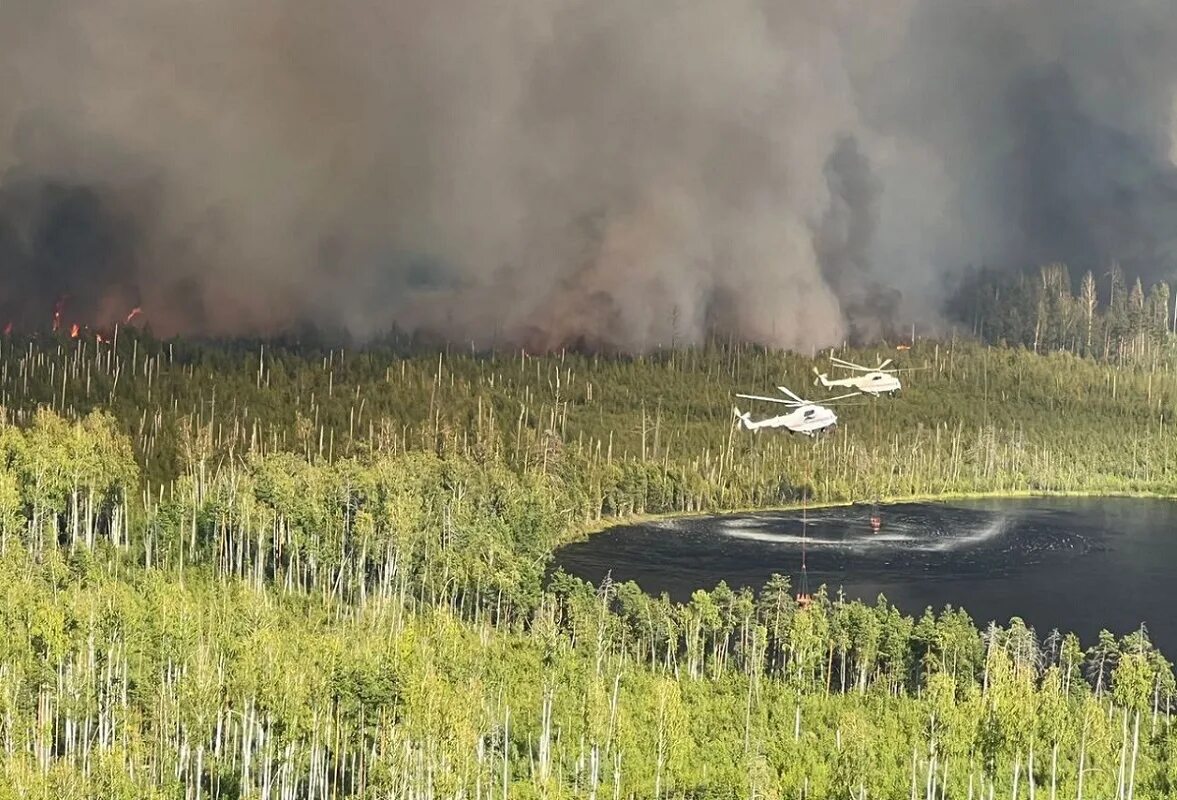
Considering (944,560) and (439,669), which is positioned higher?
(944,560)

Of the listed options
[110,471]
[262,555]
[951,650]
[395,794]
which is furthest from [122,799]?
[110,471]

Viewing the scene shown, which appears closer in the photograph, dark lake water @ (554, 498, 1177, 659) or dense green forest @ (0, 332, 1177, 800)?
dense green forest @ (0, 332, 1177, 800)

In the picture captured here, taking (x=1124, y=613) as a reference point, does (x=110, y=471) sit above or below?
above

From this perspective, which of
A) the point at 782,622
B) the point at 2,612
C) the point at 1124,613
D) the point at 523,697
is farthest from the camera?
the point at 1124,613

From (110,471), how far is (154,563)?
10.6 metres

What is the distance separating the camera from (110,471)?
113 m

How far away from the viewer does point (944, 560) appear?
475ft

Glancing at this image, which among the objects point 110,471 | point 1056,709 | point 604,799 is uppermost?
point 110,471

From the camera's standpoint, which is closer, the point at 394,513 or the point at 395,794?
the point at 395,794

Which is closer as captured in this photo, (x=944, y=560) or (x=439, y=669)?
(x=439, y=669)

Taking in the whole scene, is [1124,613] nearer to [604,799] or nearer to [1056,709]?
[1056,709]

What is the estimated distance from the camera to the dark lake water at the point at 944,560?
118750mm

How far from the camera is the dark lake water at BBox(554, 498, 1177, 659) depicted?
390ft

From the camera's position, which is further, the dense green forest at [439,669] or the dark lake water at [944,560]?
the dark lake water at [944,560]
